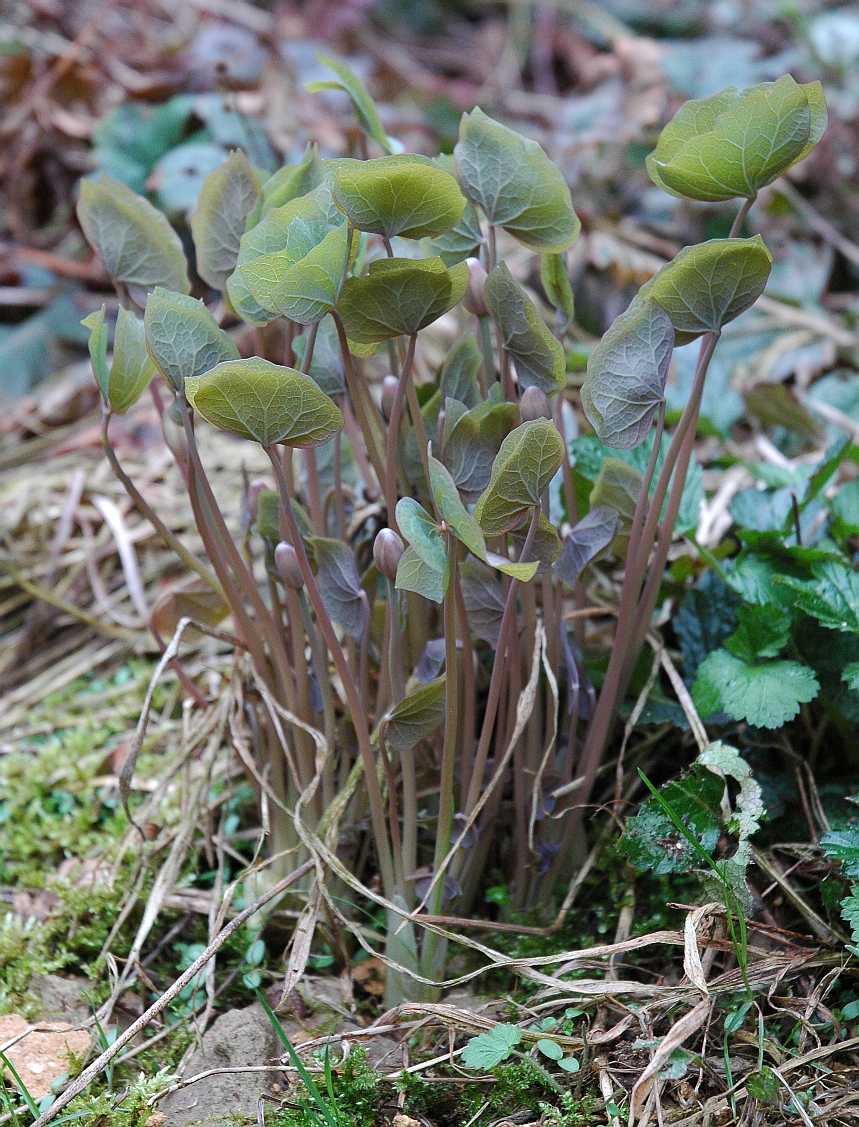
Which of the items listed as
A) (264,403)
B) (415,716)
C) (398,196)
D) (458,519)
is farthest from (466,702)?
(398,196)

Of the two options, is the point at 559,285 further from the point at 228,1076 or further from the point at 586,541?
the point at 228,1076

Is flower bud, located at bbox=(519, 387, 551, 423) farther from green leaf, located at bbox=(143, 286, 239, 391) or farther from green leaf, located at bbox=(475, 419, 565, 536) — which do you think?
green leaf, located at bbox=(143, 286, 239, 391)

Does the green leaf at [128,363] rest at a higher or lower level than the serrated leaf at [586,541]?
higher

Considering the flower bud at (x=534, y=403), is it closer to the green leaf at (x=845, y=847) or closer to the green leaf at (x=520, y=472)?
the green leaf at (x=520, y=472)

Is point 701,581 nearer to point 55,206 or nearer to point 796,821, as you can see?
point 796,821

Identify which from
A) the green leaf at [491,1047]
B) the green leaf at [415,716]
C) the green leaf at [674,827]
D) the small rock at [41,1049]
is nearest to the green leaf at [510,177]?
the green leaf at [415,716]

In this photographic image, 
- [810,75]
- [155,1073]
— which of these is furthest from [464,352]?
[810,75]

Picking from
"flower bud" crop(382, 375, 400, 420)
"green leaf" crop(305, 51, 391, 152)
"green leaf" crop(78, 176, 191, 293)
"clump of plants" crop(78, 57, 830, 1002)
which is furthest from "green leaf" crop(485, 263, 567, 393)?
"green leaf" crop(78, 176, 191, 293)
